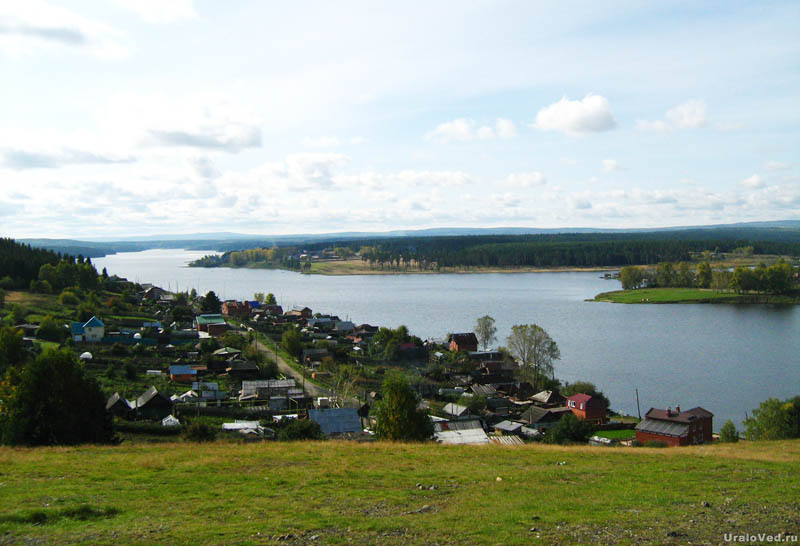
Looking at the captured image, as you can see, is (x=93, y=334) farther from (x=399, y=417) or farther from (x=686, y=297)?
(x=686, y=297)

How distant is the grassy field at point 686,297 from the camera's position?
216 ft

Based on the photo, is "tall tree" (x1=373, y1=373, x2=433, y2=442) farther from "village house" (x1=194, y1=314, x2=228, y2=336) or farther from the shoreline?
the shoreline

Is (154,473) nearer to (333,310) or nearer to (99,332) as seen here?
(99,332)

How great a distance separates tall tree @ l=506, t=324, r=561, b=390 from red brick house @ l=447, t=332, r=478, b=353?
524 cm

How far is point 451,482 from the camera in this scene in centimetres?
760

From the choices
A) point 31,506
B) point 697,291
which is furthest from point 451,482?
point 697,291

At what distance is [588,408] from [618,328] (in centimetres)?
2545

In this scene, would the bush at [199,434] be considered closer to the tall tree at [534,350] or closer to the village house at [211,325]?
the tall tree at [534,350]

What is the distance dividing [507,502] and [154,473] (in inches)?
179

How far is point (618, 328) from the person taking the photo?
4750 centimetres

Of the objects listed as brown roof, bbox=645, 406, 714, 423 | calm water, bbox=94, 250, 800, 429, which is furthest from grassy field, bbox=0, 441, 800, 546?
calm water, bbox=94, 250, 800, 429

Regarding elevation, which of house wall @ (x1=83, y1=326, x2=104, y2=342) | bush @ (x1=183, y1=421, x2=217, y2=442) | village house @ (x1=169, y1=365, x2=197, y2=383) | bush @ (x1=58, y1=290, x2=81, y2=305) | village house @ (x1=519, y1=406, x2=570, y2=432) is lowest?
village house @ (x1=519, y1=406, x2=570, y2=432)

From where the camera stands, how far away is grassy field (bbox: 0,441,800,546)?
5.46 m

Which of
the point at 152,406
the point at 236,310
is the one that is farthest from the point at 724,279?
the point at 152,406
